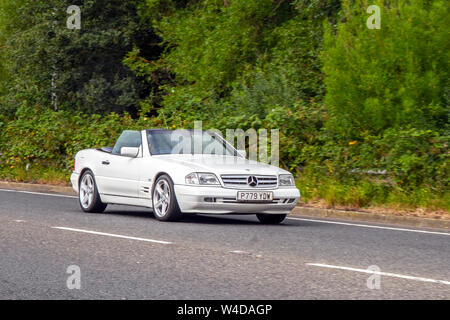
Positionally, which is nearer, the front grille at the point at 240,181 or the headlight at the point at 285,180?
the front grille at the point at 240,181

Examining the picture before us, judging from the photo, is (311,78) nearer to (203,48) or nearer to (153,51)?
(203,48)

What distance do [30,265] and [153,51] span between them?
86.4 ft

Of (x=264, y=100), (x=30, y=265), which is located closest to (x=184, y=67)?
(x=264, y=100)

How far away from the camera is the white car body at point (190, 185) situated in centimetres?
1105

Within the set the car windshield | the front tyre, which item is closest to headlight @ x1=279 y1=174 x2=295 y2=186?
the car windshield

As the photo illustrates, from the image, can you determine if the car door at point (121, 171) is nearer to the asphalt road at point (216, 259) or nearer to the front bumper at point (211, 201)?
the asphalt road at point (216, 259)

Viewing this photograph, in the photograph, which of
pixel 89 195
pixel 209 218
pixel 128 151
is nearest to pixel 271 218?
pixel 209 218

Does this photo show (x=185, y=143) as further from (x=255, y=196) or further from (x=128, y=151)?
(x=255, y=196)

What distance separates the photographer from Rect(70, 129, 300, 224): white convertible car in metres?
11.1

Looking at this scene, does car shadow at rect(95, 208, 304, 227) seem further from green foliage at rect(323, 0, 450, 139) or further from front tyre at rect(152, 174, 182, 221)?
green foliage at rect(323, 0, 450, 139)

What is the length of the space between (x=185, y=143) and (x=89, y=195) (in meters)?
1.98

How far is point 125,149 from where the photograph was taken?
40.2ft

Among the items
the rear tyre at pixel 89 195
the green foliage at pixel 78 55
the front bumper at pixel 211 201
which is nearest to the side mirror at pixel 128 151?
the rear tyre at pixel 89 195

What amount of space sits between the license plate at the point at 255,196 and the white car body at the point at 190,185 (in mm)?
53
